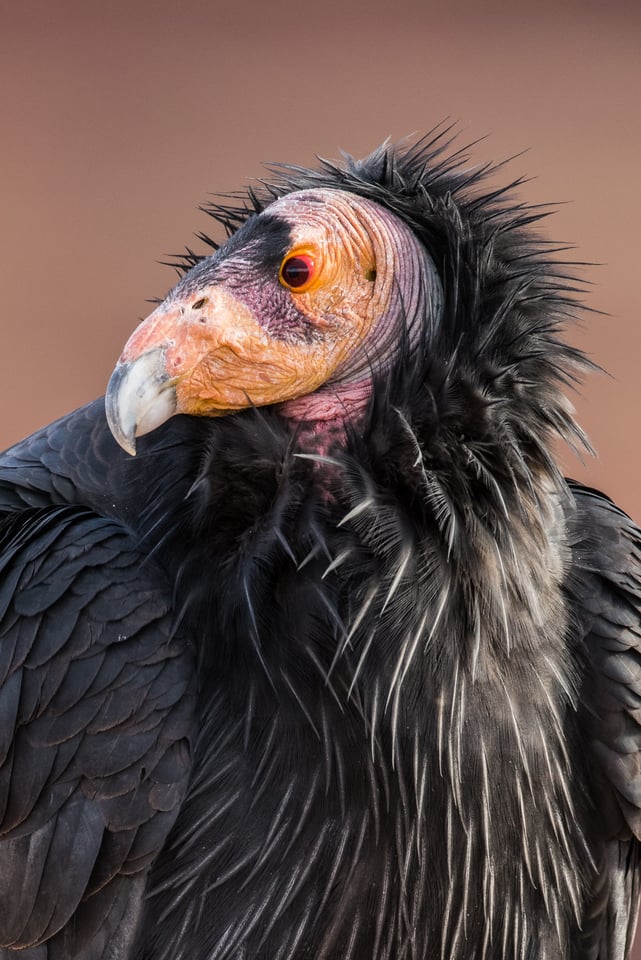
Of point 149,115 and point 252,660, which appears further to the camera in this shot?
point 149,115

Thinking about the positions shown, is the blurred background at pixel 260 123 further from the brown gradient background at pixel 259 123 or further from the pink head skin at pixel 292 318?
the pink head skin at pixel 292 318

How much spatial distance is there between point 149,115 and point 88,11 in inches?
12.2

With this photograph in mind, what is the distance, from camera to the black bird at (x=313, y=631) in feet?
5.31

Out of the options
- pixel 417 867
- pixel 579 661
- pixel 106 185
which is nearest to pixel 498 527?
pixel 579 661

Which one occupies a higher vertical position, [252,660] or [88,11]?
[88,11]

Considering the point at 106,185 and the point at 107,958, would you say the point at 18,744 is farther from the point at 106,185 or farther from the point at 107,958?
the point at 106,185

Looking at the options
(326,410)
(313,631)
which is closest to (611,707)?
(313,631)

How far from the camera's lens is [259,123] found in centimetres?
347

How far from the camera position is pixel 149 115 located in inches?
138

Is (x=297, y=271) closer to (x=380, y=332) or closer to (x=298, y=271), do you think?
(x=298, y=271)

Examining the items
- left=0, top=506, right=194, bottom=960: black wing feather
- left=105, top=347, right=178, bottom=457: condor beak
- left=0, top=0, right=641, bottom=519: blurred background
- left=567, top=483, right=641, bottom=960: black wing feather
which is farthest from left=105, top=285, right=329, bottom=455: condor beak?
left=0, top=0, right=641, bottom=519: blurred background

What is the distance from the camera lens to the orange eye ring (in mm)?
1688

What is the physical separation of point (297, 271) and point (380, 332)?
140 millimetres

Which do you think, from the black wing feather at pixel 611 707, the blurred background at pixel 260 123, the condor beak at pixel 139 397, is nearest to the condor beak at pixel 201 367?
the condor beak at pixel 139 397
